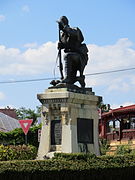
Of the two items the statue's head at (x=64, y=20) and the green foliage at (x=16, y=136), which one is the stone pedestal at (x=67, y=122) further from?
the green foliage at (x=16, y=136)

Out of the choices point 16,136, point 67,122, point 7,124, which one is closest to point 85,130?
point 67,122

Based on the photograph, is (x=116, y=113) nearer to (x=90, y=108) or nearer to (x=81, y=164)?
(x=90, y=108)

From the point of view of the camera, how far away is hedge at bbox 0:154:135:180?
12.1m

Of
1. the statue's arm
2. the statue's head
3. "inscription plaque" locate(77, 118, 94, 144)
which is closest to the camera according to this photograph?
"inscription plaque" locate(77, 118, 94, 144)

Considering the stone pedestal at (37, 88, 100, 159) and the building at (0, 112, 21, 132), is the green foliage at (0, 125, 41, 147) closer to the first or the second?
the building at (0, 112, 21, 132)

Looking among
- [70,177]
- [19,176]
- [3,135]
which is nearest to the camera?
[19,176]

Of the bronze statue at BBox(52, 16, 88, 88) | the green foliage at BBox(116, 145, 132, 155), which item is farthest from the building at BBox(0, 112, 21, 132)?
the bronze statue at BBox(52, 16, 88, 88)

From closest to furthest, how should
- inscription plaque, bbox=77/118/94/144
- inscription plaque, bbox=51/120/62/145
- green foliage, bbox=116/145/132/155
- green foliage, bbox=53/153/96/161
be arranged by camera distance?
green foliage, bbox=53/153/96/161 < inscription plaque, bbox=51/120/62/145 < inscription plaque, bbox=77/118/94/144 < green foliage, bbox=116/145/132/155

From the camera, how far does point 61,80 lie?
17.6 m

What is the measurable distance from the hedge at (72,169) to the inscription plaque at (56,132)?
255cm

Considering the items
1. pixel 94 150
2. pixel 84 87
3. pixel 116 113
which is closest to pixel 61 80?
pixel 84 87

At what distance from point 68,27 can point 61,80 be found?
198 cm

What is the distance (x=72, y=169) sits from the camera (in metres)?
12.9

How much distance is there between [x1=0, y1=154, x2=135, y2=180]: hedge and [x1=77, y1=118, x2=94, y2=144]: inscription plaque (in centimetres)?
→ 230
